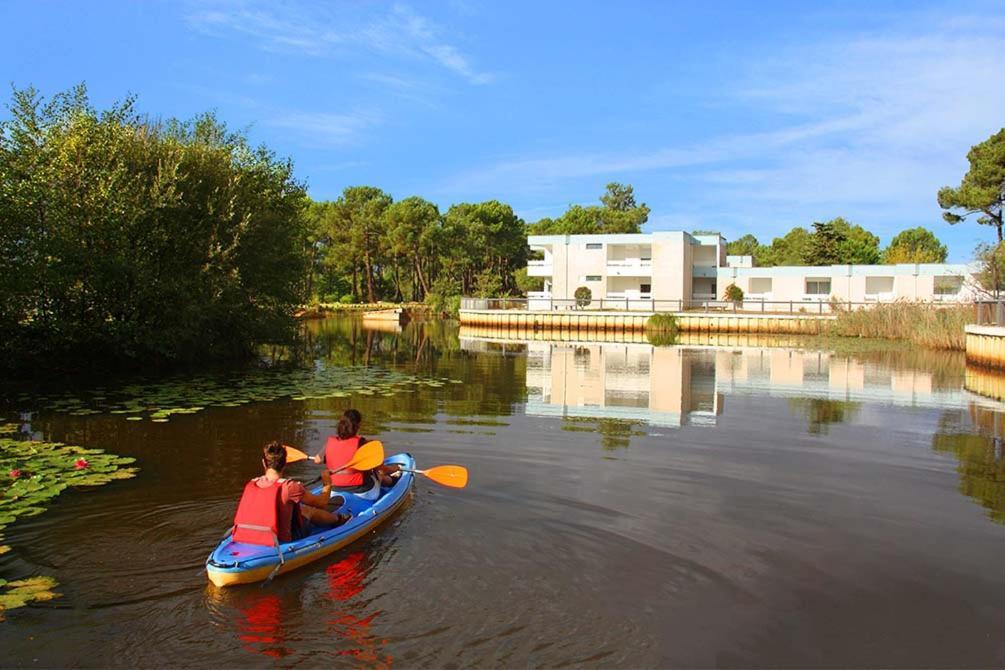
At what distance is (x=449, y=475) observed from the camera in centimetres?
783

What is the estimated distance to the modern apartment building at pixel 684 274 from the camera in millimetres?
51844

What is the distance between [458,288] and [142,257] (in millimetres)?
50596

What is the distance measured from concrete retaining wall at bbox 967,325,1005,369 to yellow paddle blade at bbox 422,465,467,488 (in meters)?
19.5

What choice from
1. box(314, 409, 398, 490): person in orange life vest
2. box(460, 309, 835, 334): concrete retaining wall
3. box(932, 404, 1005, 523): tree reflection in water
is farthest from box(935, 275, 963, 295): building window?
box(314, 409, 398, 490): person in orange life vest

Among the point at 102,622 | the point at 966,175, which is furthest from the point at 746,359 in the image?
the point at 966,175

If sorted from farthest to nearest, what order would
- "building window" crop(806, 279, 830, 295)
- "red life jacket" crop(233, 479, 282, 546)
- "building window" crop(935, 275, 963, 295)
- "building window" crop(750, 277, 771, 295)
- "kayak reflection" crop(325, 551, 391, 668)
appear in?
"building window" crop(750, 277, 771, 295) → "building window" crop(806, 279, 830, 295) → "building window" crop(935, 275, 963, 295) → "red life jacket" crop(233, 479, 282, 546) → "kayak reflection" crop(325, 551, 391, 668)

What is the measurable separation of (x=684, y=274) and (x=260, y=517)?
5214 cm

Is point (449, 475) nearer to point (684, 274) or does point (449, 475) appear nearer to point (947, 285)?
point (684, 274)

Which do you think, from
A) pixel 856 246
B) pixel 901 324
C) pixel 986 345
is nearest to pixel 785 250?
pixel 856 246

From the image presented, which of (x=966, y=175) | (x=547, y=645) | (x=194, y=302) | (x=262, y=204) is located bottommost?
(x=547, y=645)

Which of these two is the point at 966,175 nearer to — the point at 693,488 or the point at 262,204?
the point at 262,204

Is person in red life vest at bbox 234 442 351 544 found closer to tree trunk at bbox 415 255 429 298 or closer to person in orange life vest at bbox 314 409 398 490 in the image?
person in orange life vest at bbox 314 409 398 490

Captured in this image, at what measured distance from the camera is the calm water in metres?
4.82

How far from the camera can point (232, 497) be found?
25.7ft
